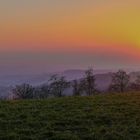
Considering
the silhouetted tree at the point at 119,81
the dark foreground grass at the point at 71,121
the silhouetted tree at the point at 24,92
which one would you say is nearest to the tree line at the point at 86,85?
the silhouetted tree at the point at 119,81

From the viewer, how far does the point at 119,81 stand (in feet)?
170

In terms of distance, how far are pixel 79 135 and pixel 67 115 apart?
3.36 metres

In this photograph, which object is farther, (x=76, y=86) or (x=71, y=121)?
(x=76, y=86)

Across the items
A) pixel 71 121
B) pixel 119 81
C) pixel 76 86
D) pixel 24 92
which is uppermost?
pixel 119 81

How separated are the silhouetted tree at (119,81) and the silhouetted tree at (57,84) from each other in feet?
17.4

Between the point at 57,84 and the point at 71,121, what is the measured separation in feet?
113

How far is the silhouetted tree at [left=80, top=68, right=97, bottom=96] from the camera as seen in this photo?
50856 millimetres

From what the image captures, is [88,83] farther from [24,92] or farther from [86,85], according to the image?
[24,92]

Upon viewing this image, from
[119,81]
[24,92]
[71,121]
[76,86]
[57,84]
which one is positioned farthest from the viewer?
[119,81]

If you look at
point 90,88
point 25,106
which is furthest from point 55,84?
point 25,106

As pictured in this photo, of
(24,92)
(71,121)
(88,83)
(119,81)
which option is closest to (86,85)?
(88,83)

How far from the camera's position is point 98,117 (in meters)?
16.9

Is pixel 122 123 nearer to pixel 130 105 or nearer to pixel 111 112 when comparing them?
pixel 111 112

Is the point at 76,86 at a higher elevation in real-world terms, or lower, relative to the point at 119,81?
lower
